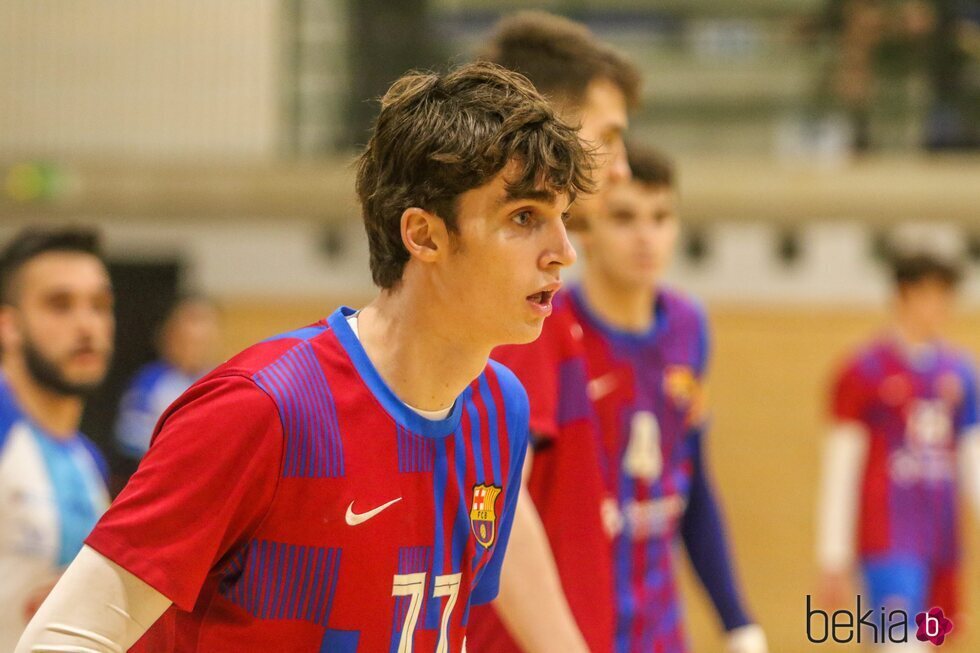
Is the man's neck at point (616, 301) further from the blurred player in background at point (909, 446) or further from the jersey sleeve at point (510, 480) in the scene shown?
the blurred player in background at point (909, 446)

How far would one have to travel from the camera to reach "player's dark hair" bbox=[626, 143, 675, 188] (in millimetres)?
4117

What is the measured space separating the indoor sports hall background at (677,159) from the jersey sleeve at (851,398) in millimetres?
2708

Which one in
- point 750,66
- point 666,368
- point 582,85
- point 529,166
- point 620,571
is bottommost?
point 620,571

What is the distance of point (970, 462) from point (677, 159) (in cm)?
A: 380

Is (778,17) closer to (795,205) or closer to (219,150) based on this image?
(795,205)

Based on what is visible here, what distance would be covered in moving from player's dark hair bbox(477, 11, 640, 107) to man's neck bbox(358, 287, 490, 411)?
1219 millimetres

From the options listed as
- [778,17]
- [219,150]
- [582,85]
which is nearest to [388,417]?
[582,85]

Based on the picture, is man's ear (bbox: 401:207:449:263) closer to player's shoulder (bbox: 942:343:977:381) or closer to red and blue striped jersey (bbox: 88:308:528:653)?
red and blue striped jersey (bbox: 88:308:528:653)

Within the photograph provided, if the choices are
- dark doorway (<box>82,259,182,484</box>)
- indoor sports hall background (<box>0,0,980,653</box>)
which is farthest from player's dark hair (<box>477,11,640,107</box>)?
dark doorway (<box>82,259,182,484</box>)

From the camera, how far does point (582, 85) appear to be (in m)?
3.31

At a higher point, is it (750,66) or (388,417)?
(750,66)

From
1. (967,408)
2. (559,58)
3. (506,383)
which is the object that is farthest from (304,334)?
(967,408)

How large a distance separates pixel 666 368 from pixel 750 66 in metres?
7.18

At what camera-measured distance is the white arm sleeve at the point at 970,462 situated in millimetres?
6656
